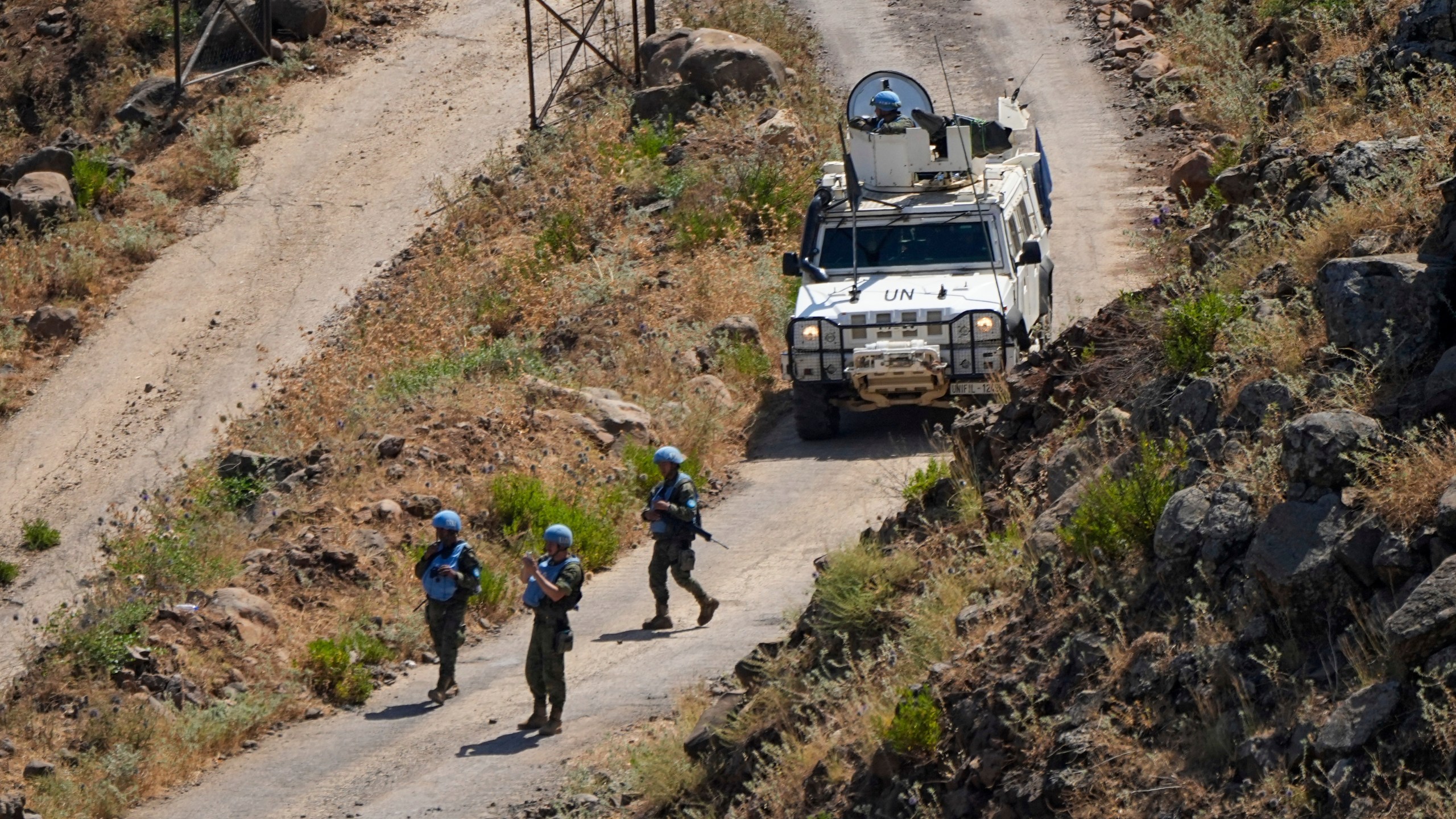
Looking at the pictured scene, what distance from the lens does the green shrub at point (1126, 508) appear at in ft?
25.0

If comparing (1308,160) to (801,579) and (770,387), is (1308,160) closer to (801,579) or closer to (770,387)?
(801,579)

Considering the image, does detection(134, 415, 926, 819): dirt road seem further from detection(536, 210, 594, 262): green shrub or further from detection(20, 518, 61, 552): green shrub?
detection(20, 518, 61, 552): green shrub

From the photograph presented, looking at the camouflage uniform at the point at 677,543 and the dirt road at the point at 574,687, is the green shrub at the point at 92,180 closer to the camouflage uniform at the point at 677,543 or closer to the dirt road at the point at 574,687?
the dirt road at the point at 574,687

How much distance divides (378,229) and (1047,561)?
61.9 ft

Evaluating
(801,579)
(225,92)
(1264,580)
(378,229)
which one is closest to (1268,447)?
(1264,580)

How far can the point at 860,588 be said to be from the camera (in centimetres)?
902

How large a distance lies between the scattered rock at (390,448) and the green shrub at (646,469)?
6.61 ft

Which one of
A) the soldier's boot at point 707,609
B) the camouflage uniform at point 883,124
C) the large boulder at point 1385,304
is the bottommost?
the soldier's boot at point 707,609

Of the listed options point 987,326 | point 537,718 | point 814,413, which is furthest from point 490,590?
point 987,326

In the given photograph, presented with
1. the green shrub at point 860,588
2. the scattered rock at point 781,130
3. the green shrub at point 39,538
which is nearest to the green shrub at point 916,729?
the green shrub at point 860,588

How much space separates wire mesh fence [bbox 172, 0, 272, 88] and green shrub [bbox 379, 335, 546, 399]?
14.0 metres

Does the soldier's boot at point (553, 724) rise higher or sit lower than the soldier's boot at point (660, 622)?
higher

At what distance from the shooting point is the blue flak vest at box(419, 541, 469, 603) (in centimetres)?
1100

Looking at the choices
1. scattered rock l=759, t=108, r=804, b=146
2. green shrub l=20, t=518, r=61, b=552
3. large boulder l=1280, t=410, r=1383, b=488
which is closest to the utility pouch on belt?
large boulder l=1280, t=410, r=1383, b=488
